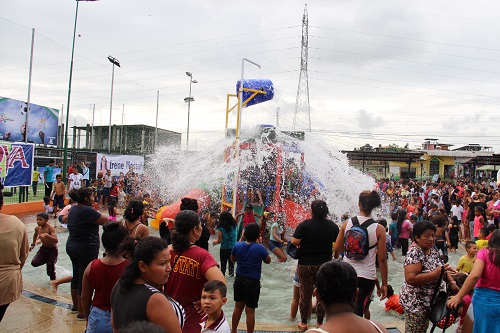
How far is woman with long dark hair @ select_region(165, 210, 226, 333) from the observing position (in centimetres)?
305

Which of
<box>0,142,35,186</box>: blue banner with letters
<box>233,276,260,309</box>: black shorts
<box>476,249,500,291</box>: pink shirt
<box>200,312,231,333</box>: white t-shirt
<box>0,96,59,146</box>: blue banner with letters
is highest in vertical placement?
<box>0,96,59,146</box>: blue banner with letters

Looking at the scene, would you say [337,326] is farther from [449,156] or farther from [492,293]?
[449,156]

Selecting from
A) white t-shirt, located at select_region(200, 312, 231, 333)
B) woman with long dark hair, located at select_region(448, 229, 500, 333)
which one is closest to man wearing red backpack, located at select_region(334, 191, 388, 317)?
woman with long dark hair, located at select_region(448, 229, 500, 333)

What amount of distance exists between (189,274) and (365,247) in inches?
80.7

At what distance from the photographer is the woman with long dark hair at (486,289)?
354cm

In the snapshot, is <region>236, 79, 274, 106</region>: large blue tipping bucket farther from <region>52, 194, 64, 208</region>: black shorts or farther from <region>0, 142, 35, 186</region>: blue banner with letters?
<region>0, 142, 35, 186</region>: blue banner with letters

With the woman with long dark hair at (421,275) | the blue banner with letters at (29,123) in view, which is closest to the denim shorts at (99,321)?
the woman with long dark hair at (421,275)

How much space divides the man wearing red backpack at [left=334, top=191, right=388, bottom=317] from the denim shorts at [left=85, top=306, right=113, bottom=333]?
97.4 inches

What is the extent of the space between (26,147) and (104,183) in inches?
170

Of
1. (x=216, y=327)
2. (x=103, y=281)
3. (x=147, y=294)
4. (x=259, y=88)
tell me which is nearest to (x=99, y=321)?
(x=103, y=281)

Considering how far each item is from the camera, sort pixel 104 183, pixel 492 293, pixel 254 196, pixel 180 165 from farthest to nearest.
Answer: pixel 104 183
pixel 180 165
pixel 254 196
pixel 492 293

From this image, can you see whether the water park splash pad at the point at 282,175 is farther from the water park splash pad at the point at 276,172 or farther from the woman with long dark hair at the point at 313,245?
the woman with long dark hair at the point at 313,245

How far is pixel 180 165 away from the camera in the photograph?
13523 millimetres

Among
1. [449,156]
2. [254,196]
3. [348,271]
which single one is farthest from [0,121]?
[449,156]
